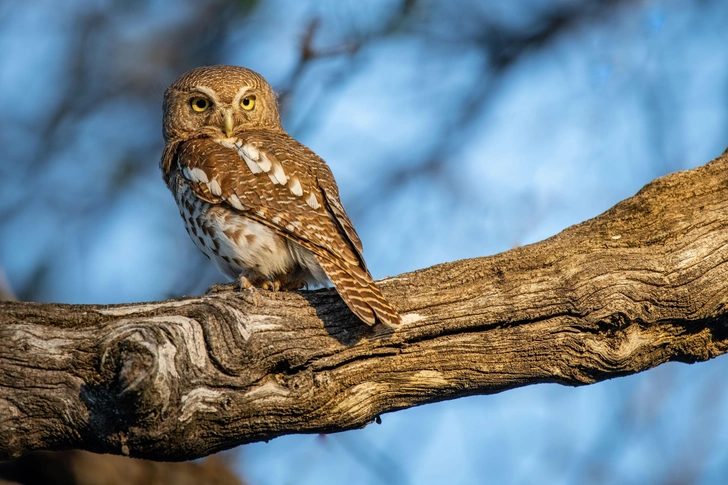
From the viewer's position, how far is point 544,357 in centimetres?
448

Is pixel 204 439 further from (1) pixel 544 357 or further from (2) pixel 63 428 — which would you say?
(1) pixel 544 357

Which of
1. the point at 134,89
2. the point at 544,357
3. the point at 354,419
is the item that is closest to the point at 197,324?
the point at 354,419

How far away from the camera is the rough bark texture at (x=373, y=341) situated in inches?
154

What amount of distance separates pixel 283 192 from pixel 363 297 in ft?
4.32

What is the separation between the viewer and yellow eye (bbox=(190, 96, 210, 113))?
6766 mm

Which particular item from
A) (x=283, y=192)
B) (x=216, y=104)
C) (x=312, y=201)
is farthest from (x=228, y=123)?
(x=312, y=201)

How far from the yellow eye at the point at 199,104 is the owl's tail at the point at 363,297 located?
8.73ft

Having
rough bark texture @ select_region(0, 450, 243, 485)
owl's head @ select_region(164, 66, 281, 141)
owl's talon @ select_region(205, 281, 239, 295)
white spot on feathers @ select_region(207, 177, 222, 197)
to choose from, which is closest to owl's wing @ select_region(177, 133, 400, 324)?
white spot on feathers @ select_region(207, 177, 222, 197)

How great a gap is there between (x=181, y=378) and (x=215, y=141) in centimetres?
270

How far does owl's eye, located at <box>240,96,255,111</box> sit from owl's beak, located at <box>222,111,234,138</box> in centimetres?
26

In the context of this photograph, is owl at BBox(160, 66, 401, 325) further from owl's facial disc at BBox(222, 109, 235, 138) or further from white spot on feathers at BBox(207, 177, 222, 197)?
owl's facial disc at BBox(222, 109, 235, 138)

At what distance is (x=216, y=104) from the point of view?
6.68m

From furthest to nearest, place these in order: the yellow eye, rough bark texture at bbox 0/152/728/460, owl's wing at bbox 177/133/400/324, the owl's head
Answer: the yellow eye
the owl's head
owl's wing at bbox 177/133/400/324
rough bark texture at bbox 0/152/728/460

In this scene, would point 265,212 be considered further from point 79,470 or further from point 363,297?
point 79,470
